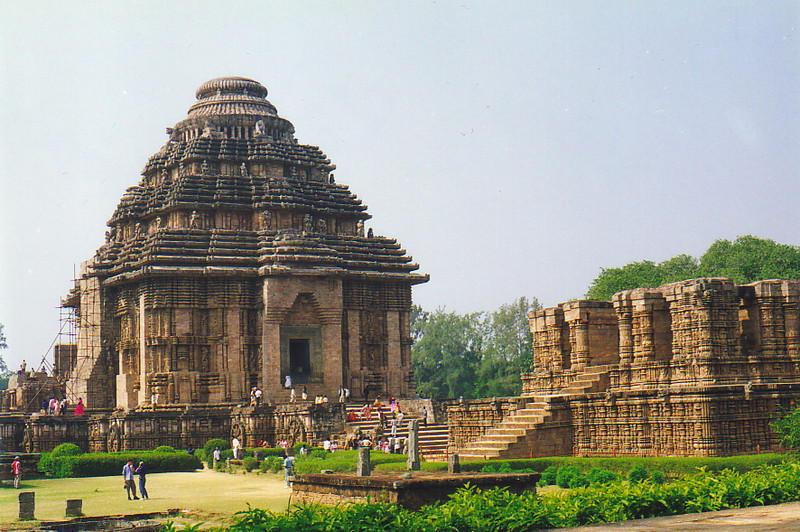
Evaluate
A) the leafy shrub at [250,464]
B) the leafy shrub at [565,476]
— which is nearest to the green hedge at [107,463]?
the leafy shrub at [250,464]

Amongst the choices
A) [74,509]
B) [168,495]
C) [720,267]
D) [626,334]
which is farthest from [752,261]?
[74,509]

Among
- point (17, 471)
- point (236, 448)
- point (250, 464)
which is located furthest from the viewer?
point (236, 448)

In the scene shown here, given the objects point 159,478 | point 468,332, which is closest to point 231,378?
point 159,478

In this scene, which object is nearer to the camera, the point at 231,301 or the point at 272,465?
the point at 272,465

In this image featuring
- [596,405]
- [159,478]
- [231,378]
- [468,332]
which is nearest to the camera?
[596,405]

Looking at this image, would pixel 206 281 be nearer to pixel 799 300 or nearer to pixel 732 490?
pixel 799 300

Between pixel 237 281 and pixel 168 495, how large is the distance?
61.6ft

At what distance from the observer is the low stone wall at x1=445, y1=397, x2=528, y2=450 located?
30.6m

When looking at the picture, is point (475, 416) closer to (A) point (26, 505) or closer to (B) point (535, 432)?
(B) point (535, 432)

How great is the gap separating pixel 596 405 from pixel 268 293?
1881 cm

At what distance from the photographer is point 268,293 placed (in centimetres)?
4347

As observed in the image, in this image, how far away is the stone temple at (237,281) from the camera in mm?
43062

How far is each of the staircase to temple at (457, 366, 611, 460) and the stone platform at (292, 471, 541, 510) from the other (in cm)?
1014

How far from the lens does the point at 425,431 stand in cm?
3691
